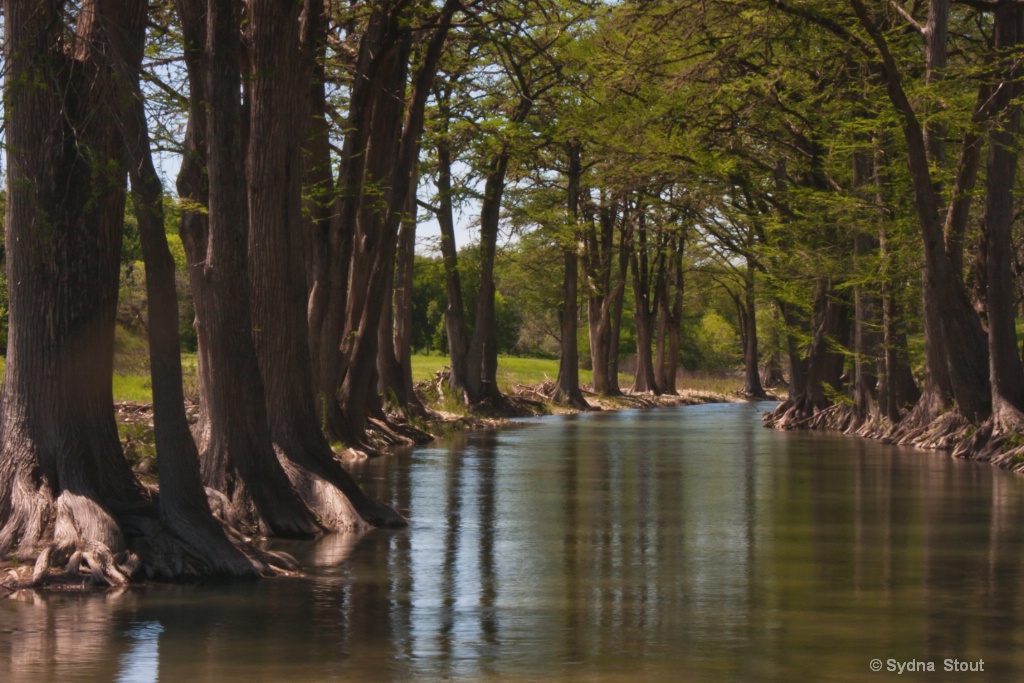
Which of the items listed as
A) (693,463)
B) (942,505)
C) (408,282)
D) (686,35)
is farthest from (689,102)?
(942,505)

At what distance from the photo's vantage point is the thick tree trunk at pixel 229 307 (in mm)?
12648

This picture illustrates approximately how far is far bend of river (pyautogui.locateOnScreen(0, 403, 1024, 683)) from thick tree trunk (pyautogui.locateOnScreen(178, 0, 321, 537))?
0.79 meters

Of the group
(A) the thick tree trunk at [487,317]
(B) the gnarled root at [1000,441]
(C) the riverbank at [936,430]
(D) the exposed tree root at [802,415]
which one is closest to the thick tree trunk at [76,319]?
(C) the riverbank at [936,430]

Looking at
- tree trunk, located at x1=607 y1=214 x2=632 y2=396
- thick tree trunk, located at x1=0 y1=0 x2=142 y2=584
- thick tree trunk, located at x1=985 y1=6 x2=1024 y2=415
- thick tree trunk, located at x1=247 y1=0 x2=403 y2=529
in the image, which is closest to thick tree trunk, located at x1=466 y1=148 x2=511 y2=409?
tree trunk, located at x1=607 y1=214 x2=632 y2=396

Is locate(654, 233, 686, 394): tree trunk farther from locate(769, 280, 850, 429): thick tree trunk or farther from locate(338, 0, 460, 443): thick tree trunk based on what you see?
Answer: locate(338, 0, 460, 443): thick tree trunk

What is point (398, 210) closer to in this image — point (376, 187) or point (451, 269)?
point (376, 187)

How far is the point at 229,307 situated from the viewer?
1322cm

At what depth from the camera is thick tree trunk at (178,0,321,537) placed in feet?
41.5

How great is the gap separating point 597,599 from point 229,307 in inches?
192

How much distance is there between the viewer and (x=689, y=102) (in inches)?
1351

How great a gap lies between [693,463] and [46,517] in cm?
1627

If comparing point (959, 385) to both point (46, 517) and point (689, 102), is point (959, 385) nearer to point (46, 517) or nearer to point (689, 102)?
point (689, 102)

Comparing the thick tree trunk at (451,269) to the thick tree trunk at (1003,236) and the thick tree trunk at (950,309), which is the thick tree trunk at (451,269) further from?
the thick tree trunk at (1003,236)

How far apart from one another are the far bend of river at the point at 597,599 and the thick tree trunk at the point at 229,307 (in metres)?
0.79
